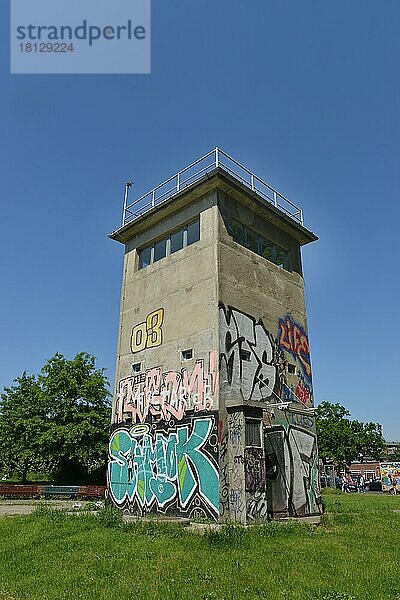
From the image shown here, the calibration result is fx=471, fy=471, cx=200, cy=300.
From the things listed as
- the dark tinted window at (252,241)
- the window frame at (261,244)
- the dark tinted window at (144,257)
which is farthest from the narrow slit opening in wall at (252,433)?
the dark tinted window at (144,257)

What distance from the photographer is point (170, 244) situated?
20.5 meters

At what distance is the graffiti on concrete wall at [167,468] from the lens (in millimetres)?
15570

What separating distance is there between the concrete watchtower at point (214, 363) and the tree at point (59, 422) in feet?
51.1

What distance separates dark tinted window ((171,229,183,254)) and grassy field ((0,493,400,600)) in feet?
34.9

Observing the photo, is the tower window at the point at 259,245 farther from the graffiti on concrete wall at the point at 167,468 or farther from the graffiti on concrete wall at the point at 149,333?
the graffiti on concrete wall at the point at 167,468

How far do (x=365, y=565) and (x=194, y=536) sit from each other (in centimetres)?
459

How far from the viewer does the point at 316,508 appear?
18281 mm

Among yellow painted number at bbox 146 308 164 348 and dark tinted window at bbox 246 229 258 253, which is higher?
dark tinted window at bbox 246 229 258 253

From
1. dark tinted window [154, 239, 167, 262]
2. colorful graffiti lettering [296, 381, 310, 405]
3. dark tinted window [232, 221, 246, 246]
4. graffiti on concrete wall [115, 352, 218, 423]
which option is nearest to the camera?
graffiti on concrete wall [115, 352, 218, 423]

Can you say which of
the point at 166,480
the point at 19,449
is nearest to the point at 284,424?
the point at 166,480

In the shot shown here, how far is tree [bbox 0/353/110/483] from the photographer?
34.3 m

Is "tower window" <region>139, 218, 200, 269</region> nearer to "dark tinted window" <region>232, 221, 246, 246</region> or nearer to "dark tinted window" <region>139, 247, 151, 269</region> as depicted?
"dark tinted window" <region>139, 247, 151, 269</region>

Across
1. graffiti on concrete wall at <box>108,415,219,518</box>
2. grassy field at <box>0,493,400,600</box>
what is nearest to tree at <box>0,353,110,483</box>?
graffiti on concrete wall at <box>108,415,219,518</box>

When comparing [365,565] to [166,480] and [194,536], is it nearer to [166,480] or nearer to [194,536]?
[194,536]
